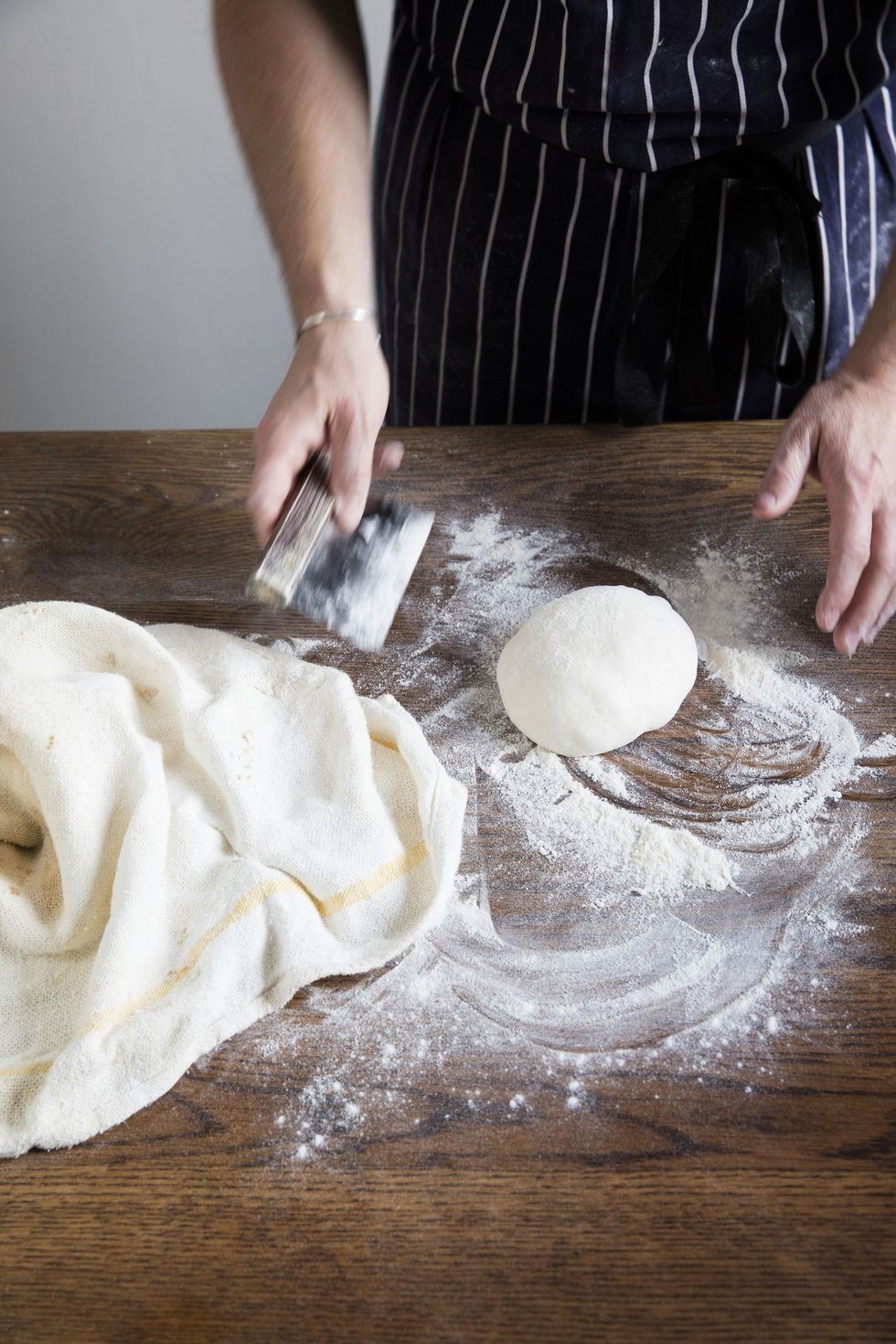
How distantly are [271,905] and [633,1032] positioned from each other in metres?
0.29

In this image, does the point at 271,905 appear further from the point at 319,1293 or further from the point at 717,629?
the point at 717,629

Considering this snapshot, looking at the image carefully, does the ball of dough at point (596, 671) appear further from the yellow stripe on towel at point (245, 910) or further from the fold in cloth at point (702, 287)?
the fold in cloth at point (702, 287)

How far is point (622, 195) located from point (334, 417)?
43 cm

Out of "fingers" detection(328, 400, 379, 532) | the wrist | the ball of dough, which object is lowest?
the ball of dough

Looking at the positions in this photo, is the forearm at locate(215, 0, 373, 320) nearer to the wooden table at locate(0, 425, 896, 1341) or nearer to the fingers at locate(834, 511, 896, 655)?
the fingers at locate(834, 511, 896, 655)

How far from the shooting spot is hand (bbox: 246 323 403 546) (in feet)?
3.17

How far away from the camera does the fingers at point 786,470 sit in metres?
0.98

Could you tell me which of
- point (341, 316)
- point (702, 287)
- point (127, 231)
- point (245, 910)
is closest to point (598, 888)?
point (245, 910)

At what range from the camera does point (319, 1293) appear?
638 millimetres

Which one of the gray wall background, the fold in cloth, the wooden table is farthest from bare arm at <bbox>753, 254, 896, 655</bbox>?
the gray wall background

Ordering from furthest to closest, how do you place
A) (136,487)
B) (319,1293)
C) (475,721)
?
1. (136,487)
2. (475,721)
3. (319,1293)

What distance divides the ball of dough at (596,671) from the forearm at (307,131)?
1.30ft

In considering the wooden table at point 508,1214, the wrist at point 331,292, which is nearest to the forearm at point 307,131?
the wrist at point 331,292

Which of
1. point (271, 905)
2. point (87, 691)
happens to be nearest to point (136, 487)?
point (87, 691)
